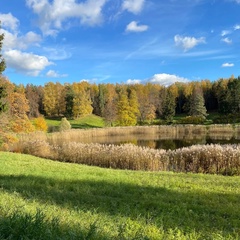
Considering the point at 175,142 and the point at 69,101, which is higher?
the point at 69,101

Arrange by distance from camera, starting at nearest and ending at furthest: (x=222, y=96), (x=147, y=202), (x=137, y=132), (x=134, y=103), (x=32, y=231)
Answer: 1. (x=32, y=231)
2. (x=147, y=202)
3. (x=137, y=132)
4. (x=134, y=103)
5. (x=222, y=96)

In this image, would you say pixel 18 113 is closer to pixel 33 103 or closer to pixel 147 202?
pixel 147 202

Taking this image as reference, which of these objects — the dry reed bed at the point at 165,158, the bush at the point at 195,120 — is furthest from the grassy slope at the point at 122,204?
the bush at the point at 195,120

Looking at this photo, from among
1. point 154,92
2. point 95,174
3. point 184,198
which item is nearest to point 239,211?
point 184,198

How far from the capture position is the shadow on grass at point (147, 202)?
21.4 ft

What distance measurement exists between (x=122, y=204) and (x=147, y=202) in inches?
29.8

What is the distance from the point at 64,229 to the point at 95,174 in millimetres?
8828

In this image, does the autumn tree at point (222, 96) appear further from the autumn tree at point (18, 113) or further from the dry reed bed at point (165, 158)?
the dry reed bed at point (165, 158)

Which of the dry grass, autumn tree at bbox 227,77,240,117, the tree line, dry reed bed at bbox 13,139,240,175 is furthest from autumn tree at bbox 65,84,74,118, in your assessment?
dry reed bed at bbox 13,139,240,175

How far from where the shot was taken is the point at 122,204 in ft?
26.6

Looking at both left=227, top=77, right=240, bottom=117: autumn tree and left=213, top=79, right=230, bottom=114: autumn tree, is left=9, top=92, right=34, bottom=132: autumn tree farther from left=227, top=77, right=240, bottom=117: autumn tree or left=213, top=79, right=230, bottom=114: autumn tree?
left=213, top=79, right=230, bottom=114: autumn tree

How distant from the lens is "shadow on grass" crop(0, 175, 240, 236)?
257 inches

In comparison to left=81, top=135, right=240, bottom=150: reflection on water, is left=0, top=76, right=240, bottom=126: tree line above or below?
above

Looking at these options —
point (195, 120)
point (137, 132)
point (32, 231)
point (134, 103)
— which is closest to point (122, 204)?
point (32, 231)
